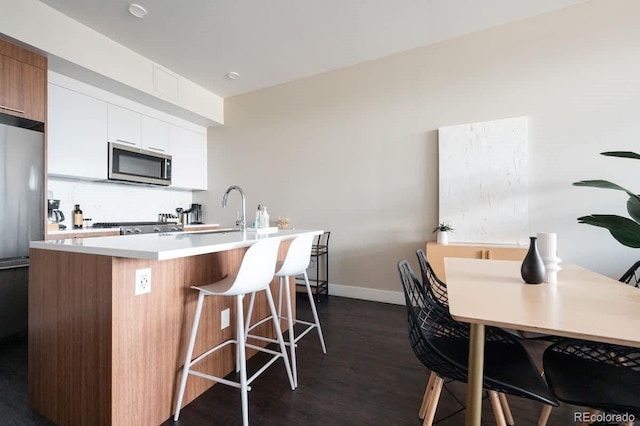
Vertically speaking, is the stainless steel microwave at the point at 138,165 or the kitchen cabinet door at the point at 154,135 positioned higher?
the kitchen cabinet door at the point at 154,135

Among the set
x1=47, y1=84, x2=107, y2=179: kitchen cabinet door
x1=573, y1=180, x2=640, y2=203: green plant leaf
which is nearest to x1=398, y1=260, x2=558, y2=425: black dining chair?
x1=573, y1=180, x2=640, y2=203: green plant leaf

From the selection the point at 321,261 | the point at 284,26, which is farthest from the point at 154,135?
the point at 321,261

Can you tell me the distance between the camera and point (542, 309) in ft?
3.25

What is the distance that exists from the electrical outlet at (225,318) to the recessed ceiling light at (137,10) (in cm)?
281

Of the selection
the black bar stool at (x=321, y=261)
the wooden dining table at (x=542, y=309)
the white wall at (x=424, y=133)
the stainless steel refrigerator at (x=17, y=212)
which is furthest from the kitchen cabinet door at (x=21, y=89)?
the wooden dining table at (x=542, y=309)

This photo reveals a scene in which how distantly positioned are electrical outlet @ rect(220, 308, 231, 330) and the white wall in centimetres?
197

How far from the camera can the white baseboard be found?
11.0 ft

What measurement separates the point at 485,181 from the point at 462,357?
2255 millimetres

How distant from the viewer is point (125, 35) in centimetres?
295

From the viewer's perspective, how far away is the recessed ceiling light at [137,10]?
2569 mm

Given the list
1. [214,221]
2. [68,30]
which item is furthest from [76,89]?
[214,221]

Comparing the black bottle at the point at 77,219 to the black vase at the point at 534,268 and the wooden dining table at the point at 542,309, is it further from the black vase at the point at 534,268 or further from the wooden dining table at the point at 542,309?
the black vase at the point at 534,268

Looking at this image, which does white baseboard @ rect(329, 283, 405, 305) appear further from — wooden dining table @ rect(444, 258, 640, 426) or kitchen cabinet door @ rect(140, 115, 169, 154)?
kitchen cabinet door @ rect(140, 115, 169, 154)

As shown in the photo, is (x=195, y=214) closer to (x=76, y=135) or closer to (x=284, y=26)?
(x=76, y=135)
